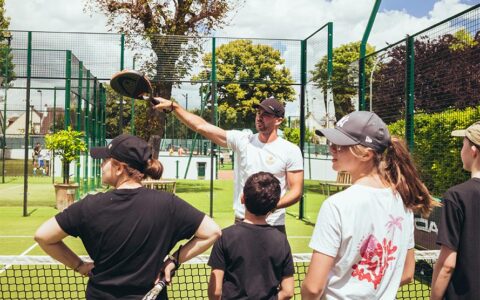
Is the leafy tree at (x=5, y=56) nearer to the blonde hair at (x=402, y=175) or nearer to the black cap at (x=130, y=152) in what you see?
the black cap at (x=130, y=152)

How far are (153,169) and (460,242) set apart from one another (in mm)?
1713

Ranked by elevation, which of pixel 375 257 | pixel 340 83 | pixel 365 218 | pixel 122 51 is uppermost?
pixel 122 51

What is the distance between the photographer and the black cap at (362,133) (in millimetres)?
2400

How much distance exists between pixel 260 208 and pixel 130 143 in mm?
827

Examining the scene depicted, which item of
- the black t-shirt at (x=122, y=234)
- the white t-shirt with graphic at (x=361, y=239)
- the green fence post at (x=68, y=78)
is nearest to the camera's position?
the white t-shirt with graphic at (x=361, y=239)

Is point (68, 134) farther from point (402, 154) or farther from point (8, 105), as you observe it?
point (402, 154)

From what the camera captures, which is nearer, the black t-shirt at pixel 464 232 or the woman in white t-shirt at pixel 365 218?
the woman in white t-shirt at pixel 365 218

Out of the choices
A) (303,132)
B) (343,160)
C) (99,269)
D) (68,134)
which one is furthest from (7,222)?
(343,160)

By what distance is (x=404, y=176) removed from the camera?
8.38 feet

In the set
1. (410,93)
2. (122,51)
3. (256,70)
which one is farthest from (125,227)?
(256,70)

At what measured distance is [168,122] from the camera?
96.9 ft

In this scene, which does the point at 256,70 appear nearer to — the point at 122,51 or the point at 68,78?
the point at 122,51

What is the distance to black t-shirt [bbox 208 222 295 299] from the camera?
115 inches

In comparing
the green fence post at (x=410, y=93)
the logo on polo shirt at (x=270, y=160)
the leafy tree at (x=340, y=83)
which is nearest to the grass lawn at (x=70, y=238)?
the logo on polo shirt at (x=270, y=160)
